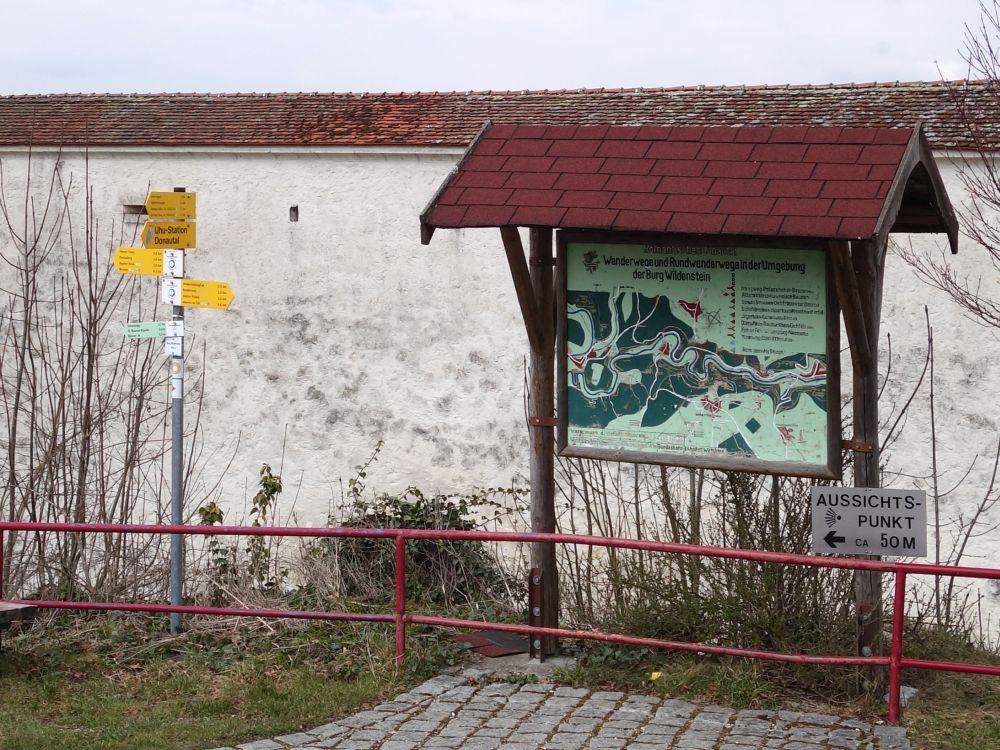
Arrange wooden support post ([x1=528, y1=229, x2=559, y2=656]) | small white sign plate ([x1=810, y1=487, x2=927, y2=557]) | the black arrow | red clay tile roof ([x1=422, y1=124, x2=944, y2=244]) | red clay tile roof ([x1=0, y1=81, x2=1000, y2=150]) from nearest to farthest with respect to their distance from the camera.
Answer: red clay tile roof ([x1=422, y1=124, x2=944, y2=244])
small white sign plate ([x1=810, y1=487, x2=927, y2=557])
the black arrow
wooden support post ([x1=528, y1=229, x2=559, y2=656])
red clay tile roof ([x1=0, y1=81, x2=1000, y2=150])

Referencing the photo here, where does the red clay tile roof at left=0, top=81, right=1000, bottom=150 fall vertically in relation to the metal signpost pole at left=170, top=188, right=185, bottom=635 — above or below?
above

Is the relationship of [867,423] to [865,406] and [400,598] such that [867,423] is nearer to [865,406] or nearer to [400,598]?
[865,406]

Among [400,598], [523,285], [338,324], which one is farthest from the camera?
[338,324]

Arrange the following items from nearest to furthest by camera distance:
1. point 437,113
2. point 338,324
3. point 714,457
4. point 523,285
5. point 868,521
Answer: point 868,521, point 714,457, point 523,285, point 338,324, point 437,113

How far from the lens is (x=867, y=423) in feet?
17.7

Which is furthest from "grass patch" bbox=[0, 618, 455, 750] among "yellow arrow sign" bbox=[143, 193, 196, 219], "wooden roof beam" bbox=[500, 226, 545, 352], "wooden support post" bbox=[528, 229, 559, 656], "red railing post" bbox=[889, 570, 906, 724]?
"yellow arrow sign" bbox=[143, 193, 196, 219]

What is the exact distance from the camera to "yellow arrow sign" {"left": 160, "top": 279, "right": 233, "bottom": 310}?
672 centimetres

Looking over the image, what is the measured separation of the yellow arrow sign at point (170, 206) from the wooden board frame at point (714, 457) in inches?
87.2

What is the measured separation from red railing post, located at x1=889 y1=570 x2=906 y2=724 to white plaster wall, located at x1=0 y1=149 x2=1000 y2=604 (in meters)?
8.56

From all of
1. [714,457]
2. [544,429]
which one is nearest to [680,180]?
[714,457]

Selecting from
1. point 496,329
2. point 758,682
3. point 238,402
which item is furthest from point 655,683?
point 238,402

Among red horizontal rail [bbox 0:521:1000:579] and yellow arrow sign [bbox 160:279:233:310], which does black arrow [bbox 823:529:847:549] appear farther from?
yellow arrow sign [bbox 160:279:233:310]

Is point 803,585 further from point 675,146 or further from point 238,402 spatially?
point 238,402

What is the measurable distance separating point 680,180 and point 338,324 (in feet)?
30.8
